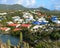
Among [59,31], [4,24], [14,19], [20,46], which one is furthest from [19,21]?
→ [20,46]

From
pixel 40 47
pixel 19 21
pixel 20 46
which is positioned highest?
pixel 20 46

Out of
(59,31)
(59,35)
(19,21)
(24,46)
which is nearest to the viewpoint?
(24,46)

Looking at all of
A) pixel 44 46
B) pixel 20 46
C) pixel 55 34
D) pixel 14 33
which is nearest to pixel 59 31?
pixel 55 34

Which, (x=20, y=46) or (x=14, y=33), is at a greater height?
(x=20, y=46)

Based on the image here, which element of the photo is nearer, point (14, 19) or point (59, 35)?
point (59, 35)

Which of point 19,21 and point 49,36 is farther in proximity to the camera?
point 19,21

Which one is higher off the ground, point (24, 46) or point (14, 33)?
point (24, 46)

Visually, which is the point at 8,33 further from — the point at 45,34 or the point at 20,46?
the point at 20,46

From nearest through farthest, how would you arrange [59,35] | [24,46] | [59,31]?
[24,46]
[59,35]
[59,31]

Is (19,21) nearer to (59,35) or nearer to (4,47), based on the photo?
(59,35)
